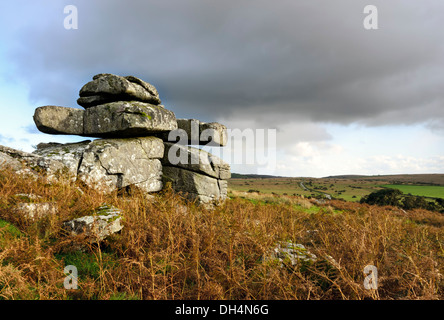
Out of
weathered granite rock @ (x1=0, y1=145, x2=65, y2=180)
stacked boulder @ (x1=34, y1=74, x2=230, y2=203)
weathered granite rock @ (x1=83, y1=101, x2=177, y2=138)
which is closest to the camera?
weathered granite rock @ (x1=0, y1=145, x2=65, y2=180)

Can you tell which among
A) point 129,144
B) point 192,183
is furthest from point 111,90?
point 192,183

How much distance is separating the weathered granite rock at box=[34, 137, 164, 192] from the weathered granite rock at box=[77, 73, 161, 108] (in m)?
2.46

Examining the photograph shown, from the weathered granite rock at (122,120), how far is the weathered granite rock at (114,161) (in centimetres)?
59

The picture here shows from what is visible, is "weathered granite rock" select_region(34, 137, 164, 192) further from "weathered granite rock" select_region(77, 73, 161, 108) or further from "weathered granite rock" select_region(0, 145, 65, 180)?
"weathered granite rock" select_region(77, 73, 161, 108)

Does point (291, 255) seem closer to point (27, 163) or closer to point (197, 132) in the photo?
point (27, 163)

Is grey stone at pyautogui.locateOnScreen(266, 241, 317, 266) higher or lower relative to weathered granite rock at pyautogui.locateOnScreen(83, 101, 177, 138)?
lower

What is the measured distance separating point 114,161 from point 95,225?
20.3 ft

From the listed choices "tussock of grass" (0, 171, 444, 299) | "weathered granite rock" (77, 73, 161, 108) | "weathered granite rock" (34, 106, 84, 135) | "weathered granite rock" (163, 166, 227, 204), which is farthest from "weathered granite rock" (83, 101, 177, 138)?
"tussock of grass" (0, 171, 444, 299)

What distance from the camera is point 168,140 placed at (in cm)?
1378

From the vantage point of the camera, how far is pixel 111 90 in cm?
1199

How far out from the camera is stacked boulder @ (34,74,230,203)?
10242mm
